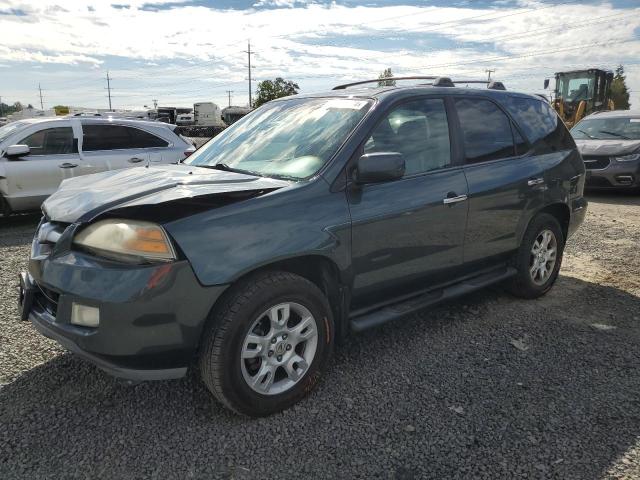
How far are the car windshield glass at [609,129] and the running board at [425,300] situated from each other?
8.42 metres

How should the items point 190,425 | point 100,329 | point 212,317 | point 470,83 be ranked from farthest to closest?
1. point 470,83
2. point 190,425
3. point 212,317
4. point 100,329

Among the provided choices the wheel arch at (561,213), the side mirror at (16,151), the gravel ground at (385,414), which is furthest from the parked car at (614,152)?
the side mirror at (16,151)

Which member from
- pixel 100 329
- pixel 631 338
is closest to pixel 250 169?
pixel 100 329

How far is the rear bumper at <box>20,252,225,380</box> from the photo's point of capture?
2.39m

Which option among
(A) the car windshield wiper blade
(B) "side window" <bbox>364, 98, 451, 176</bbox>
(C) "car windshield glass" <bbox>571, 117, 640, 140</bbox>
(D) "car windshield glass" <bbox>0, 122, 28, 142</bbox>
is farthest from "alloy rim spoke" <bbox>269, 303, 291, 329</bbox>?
(C) "car windshield glass" <bbox>571, 117, 640, 140</bbox>

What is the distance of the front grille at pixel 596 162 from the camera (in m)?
10.2

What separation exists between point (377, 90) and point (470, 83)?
1.03 m

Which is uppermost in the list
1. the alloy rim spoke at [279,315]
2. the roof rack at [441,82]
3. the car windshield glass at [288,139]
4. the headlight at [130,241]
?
the roof rack at [441,82]

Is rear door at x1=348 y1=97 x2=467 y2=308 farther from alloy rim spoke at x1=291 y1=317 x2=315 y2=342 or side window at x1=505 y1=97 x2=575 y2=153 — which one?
side window at x1=505 y1=97 x2=575 y2=153

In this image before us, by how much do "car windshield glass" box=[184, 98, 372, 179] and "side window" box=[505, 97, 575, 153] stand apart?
172cm

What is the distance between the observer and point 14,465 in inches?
95.7

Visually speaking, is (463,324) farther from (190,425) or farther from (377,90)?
(190,425)

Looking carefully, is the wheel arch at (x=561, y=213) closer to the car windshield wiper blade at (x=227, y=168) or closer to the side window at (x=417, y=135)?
the side window at (x=417, y=135)

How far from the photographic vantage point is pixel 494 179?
397cm
